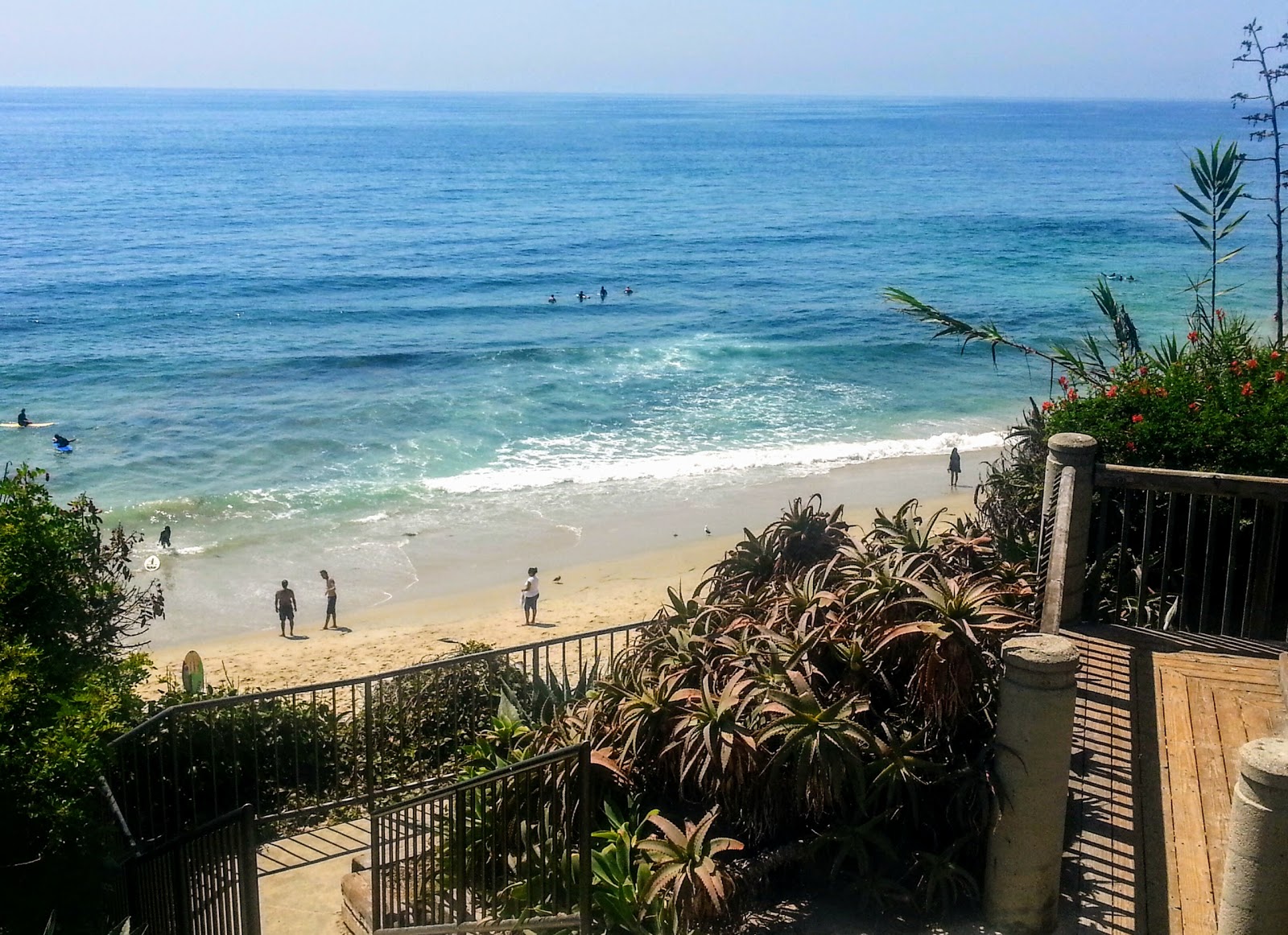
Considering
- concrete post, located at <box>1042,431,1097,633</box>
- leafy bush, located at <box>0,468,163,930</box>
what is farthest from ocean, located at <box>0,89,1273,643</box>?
concrete post, located at <box>1042,431,1097,633</box>

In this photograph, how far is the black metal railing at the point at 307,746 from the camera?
856 centimetres

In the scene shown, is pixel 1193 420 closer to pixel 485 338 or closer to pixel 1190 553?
pixel 1190 553

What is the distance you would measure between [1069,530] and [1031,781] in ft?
8.34

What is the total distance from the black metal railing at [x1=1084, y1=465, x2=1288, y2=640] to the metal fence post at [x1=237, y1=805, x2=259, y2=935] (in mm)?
4906

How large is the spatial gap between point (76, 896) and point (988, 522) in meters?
7.21

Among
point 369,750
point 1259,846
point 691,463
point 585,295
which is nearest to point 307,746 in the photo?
point 369,750

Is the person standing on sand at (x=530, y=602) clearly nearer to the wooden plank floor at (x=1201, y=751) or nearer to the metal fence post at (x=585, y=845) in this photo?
the wooden plank floor at (x=1201, y=751)

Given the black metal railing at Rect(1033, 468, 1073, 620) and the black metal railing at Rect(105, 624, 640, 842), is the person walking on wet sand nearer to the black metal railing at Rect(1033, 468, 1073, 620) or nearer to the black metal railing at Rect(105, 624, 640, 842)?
the black metal railing at Rect(105, 624, 640, 842)

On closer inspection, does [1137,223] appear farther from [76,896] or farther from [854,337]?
[76,896]

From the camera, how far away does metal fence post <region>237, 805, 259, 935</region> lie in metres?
5.92

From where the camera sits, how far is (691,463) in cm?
2953

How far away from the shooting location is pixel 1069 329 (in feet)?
148

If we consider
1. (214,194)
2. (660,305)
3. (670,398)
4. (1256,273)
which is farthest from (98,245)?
(1256,273)

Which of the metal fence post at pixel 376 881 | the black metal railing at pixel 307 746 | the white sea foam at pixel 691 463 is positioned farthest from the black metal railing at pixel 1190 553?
the white sea foam at pixel 691 463
